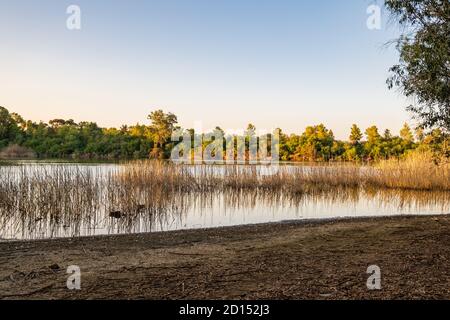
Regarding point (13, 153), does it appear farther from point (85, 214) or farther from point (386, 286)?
point (386, 286)

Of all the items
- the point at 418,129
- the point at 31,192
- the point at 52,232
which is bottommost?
the point at 52,232

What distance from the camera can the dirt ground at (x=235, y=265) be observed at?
4.13m

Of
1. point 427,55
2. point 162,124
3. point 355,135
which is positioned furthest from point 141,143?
point 427,55

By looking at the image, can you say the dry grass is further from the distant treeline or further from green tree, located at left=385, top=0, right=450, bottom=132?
the distant treeline

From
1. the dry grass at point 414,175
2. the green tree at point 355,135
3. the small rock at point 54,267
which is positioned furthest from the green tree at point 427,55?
the green tree at point 355,135

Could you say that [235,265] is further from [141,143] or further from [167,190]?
[141,143]

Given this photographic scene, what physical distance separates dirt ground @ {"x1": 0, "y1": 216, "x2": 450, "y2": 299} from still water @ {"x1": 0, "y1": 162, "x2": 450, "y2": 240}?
2409mm

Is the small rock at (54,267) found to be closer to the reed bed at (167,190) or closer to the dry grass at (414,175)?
the reed bed at (167,190)

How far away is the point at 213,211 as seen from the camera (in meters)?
13.1

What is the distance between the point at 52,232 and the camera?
9.16 m

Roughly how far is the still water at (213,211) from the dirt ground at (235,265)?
2.41m
